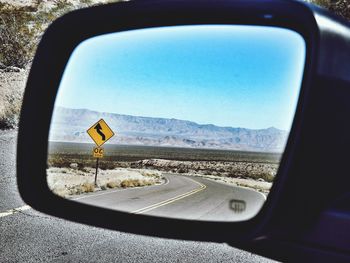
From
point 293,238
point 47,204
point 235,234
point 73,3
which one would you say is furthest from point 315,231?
point 73,3

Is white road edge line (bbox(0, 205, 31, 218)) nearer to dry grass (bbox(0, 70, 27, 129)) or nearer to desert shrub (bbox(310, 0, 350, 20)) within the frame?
desert shrub (bbox(310, 0, 350, 20))

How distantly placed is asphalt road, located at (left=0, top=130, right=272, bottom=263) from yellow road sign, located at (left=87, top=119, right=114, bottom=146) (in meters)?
4.27

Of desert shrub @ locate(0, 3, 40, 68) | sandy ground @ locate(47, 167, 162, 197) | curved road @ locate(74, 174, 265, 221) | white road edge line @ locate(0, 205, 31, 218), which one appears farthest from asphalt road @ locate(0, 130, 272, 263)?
desert shrub @ locate(0, 3, 40, 68)

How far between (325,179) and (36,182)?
34.7 inches

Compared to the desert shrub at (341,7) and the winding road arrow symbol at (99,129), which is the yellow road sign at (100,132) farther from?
the desert shrub at (341,7)

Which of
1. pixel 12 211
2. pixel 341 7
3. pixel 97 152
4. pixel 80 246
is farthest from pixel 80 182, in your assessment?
pixel 341 7

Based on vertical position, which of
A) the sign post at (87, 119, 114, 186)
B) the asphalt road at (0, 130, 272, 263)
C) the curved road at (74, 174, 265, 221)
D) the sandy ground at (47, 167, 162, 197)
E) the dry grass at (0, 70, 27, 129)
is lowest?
the asphalt road at (0, 130, 272, 263)

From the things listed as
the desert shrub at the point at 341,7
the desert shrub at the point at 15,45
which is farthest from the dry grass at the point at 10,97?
the desert shrub at the point at 341,7

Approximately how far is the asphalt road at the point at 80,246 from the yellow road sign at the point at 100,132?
14.0ft

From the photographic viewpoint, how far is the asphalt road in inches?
226

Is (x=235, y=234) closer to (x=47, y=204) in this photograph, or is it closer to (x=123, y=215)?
(x=123, y=215)

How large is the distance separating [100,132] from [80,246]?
16.1 feet

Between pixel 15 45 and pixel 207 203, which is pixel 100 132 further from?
pixel 15 45

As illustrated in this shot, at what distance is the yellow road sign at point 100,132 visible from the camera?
159 cm
